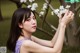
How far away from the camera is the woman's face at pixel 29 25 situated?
119 inches

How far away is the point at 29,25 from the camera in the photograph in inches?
119

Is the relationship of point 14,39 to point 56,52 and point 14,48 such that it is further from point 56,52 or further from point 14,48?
point 56,52

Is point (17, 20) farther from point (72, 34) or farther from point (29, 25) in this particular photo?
point (72, 34)

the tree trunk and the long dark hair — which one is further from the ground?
the long dark hair

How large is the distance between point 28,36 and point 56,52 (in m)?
0.35

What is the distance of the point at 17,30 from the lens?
3.08 metres

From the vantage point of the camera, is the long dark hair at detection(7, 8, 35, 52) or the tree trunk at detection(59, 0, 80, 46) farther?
the tree trunk at detection(59, 0, 80, 46)

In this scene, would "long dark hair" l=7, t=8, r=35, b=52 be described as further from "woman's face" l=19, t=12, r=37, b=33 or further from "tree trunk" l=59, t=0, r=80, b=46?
"tree trunk" l=59, t=0, r=80, b=46

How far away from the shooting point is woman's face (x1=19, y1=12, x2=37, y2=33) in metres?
3.02

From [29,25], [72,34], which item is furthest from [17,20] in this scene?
[72,34]

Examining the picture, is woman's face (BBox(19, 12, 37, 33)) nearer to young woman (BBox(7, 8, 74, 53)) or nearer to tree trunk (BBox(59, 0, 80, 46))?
young woman (BBox(7, 8, 74, 53))

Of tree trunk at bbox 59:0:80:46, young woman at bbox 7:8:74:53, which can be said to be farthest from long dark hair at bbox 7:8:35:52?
tree trunk at bbox 59:0:80:46

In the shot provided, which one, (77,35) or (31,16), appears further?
(77,35)

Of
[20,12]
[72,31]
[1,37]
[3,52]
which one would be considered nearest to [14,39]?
[20,12]
